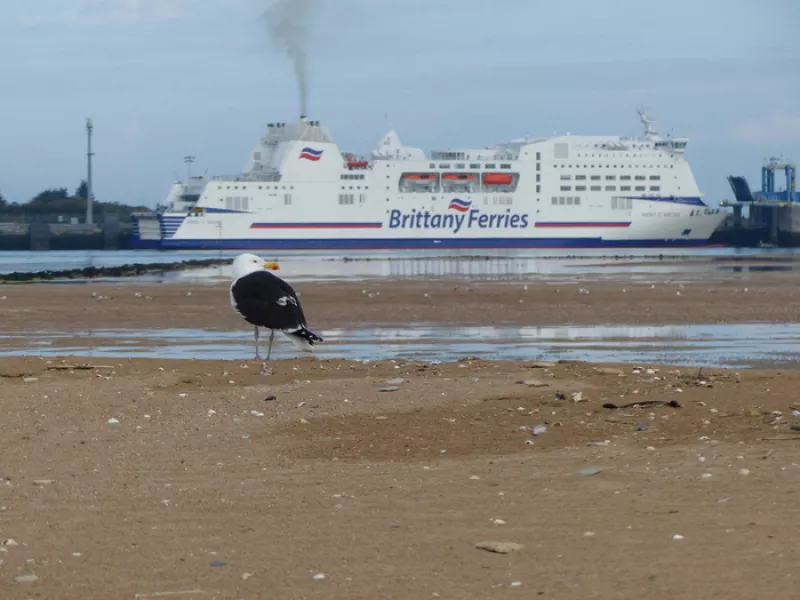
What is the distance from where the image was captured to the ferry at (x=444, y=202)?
228ft

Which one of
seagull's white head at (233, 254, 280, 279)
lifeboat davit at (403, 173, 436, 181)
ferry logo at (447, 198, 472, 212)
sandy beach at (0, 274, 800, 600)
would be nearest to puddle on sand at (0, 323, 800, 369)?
seagull's white head at (233, 254, 280, 279)

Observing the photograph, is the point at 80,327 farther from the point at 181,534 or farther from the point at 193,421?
the point at 181,534

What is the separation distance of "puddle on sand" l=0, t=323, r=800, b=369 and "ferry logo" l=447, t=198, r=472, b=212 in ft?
176

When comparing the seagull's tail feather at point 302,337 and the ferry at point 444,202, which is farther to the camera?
the ferry at point 444,202

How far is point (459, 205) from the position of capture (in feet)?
230

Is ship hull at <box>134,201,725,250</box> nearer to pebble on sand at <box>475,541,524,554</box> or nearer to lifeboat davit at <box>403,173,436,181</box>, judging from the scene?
lifeboat davit at <box>403,173,436,181</box>

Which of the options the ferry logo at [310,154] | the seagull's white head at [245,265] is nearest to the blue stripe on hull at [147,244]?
the ferry logo at [310,154]

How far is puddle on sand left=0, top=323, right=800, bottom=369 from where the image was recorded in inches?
494

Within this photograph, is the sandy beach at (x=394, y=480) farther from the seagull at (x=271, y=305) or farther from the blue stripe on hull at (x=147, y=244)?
the blue stripe on hull at (x=147, y=244)

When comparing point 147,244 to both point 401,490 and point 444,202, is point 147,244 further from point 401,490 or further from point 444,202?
point 401,490

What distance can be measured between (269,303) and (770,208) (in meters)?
68.8

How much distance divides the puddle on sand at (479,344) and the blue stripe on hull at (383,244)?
52.7 m

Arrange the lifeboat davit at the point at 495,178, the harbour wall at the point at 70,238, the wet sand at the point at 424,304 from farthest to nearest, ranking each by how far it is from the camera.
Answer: the harbour wall at the point at 70,238, the lifeboat davit at the point at 495,178, the wet sand at the point at 424,304

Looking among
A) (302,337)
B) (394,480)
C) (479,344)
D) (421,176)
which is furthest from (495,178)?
(394,480)
